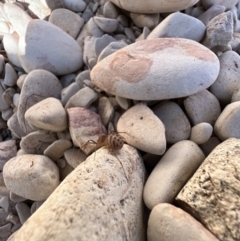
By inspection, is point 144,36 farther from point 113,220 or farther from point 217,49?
point 113,220

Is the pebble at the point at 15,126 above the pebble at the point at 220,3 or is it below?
below

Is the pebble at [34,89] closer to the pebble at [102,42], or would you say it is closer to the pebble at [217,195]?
the pebble at [102,42]

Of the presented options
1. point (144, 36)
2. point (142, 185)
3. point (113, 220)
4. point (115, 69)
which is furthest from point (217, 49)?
point (113, 220)

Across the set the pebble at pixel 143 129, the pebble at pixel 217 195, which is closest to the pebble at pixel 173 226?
the pebble at pixel 217 195

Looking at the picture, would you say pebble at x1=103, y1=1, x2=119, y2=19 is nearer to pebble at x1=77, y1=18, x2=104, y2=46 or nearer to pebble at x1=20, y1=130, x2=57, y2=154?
pebble at x1=77, y1=18, x2=104, y2=46

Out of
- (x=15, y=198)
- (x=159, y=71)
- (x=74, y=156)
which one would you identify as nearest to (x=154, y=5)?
(x=159, y=71)

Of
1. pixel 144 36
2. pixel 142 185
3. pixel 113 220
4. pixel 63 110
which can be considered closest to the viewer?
pixel 113 220
